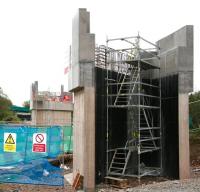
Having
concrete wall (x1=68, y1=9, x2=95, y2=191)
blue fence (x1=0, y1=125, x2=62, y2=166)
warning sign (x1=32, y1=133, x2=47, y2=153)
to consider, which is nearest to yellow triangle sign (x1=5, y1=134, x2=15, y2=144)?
blue fence (x1=0, y1=125, x2=62, y2=166)

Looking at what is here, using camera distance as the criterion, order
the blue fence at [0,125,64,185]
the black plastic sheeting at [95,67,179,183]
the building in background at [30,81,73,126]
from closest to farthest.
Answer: the black plastic sheeting at [95,67,179,183] → the blue fence at [0,125,64,185] → the building in background at [30,81,73,126]

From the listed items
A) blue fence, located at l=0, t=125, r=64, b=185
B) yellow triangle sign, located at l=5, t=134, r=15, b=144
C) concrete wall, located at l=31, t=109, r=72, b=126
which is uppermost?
concrete wall, located at l=31, t=109, r=72, b=126

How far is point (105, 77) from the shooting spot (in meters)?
13.9

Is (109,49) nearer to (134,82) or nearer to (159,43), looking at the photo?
(134,82)

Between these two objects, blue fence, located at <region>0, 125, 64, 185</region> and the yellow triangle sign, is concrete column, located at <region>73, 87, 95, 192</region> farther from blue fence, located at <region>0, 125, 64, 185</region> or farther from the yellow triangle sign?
the yellow triangle sign

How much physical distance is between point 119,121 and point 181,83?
2.81m

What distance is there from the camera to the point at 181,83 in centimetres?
1426

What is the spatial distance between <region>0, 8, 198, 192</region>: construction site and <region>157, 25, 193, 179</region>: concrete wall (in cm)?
3

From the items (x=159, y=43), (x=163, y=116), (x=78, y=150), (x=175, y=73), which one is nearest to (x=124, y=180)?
(x=78, y=150)

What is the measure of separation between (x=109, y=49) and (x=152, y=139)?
3.91 metres

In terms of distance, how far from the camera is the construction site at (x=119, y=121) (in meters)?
13.2

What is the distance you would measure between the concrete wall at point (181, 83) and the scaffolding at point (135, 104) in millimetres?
642

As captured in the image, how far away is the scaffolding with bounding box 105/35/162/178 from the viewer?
14094 millimetres

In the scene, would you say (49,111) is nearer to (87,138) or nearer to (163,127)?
(163,127)
